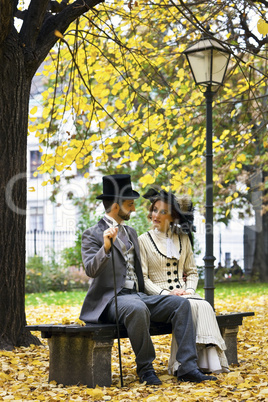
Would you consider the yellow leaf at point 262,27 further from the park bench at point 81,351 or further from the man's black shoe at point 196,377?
the man's black shoe at point 196,377

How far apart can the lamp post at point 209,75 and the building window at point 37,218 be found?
25.5 metres

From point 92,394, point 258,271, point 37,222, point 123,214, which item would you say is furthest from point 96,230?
point 37,222

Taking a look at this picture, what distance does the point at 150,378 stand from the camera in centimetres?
482

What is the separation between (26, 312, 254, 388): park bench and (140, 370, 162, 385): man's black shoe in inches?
10.7

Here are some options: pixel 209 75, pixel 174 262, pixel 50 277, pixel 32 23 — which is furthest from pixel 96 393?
pixel 50 277

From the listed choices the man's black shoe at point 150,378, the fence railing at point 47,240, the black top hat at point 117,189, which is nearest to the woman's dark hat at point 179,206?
the black top hat at point 117,189

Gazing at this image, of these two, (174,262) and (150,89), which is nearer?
(174,262)

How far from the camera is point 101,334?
15.7 ft

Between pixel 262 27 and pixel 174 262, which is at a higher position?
pixel 262 27

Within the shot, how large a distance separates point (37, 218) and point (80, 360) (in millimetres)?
28334

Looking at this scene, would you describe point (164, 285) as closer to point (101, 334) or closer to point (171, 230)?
point (171, 230)

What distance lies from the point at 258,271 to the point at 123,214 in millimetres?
16139

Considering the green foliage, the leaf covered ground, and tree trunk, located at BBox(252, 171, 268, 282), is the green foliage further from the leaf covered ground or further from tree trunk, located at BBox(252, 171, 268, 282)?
the leaf covered ground

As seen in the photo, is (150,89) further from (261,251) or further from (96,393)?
(261,251)
